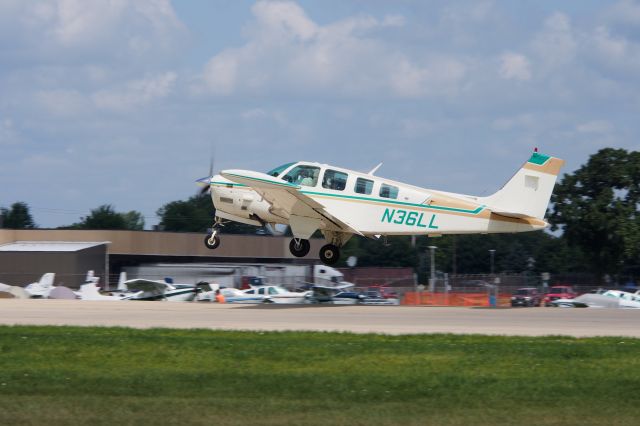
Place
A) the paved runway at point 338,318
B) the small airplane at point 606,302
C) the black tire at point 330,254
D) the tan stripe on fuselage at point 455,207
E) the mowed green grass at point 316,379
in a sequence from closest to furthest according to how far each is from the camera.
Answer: the mowed green grass at point 316,379 < the paved runway at point 338,318 < the tan stripe on fuselage at point 455,207 < the black tire at point 330,254 < the small airplane at point 606,302

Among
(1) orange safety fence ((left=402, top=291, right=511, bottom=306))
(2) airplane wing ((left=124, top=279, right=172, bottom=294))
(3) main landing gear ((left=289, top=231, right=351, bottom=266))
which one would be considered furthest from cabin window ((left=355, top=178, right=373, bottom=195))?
(2) airplane wing ((left=124, top=279, right=172, bottom=294))

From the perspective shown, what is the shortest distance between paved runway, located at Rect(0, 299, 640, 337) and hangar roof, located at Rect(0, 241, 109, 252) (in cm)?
3309

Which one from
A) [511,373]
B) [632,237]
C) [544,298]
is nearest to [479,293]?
[544,298]

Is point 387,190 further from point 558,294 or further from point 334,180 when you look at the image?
point 558,294

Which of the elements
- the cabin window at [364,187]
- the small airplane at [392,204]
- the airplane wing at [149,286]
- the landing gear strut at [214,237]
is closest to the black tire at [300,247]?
the small airplane at [392,204]

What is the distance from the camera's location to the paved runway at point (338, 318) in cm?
2103

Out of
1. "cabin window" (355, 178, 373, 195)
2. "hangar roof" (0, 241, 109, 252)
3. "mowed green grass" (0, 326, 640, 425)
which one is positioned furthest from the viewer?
"hangar roof" (0, 241, 109, 252)

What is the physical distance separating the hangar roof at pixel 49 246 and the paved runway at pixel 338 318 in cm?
3309

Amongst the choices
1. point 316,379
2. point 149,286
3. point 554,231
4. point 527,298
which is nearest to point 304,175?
point 316,379

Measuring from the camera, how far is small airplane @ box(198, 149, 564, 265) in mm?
27766

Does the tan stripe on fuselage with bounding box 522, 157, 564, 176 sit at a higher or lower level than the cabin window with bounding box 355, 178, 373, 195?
higher

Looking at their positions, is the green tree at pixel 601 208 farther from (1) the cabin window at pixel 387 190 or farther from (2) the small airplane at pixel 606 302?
(1) the cabin window at pixel 387 190

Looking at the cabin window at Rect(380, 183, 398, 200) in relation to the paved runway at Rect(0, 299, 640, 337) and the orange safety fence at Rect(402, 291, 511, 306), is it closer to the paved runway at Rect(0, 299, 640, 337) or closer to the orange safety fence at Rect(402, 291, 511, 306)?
the paved runway at Rect(0, 299, 640, 337)

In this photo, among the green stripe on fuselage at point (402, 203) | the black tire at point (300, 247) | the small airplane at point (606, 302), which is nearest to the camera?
the green stripe on fuselage at point (402, 203)
